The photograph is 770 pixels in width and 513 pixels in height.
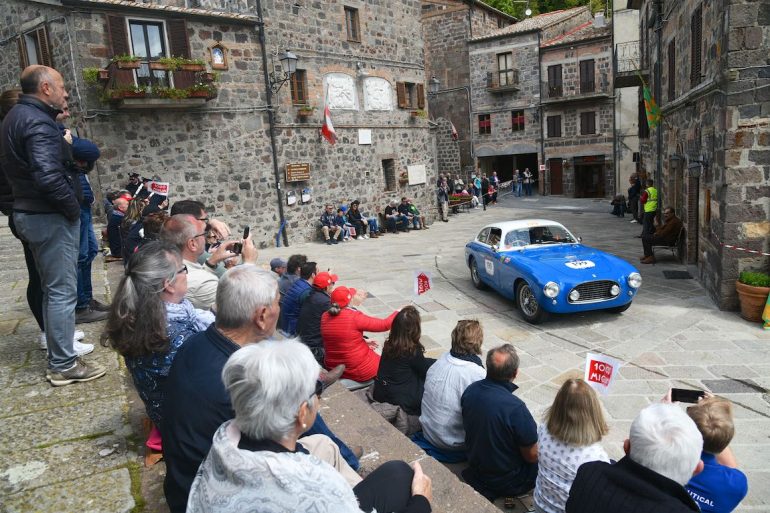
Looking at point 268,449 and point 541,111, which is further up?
point 541,111

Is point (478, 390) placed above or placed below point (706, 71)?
below

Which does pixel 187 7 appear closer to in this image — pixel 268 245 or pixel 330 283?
pixel 268 245

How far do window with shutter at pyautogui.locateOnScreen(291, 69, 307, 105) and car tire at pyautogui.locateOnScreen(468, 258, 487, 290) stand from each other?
9256 millimetres

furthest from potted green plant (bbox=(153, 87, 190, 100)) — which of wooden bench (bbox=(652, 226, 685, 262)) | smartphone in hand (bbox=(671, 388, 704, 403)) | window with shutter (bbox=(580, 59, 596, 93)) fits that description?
window with shutter (bbox=(580, 59, 596, 93))

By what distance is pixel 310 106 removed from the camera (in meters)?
17.3

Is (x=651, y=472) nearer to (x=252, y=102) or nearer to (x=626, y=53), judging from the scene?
(x=252, y=102)

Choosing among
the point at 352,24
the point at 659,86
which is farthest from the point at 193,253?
the point at 352,24

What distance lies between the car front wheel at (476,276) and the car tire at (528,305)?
1.78 metres

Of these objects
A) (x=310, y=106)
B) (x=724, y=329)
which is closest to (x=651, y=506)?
(x=724, y=329)

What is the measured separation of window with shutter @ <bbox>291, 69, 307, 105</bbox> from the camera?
16938mm

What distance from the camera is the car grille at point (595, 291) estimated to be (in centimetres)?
760

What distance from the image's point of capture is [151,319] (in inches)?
108

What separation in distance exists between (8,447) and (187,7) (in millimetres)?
15242

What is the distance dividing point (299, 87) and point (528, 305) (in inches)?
469
